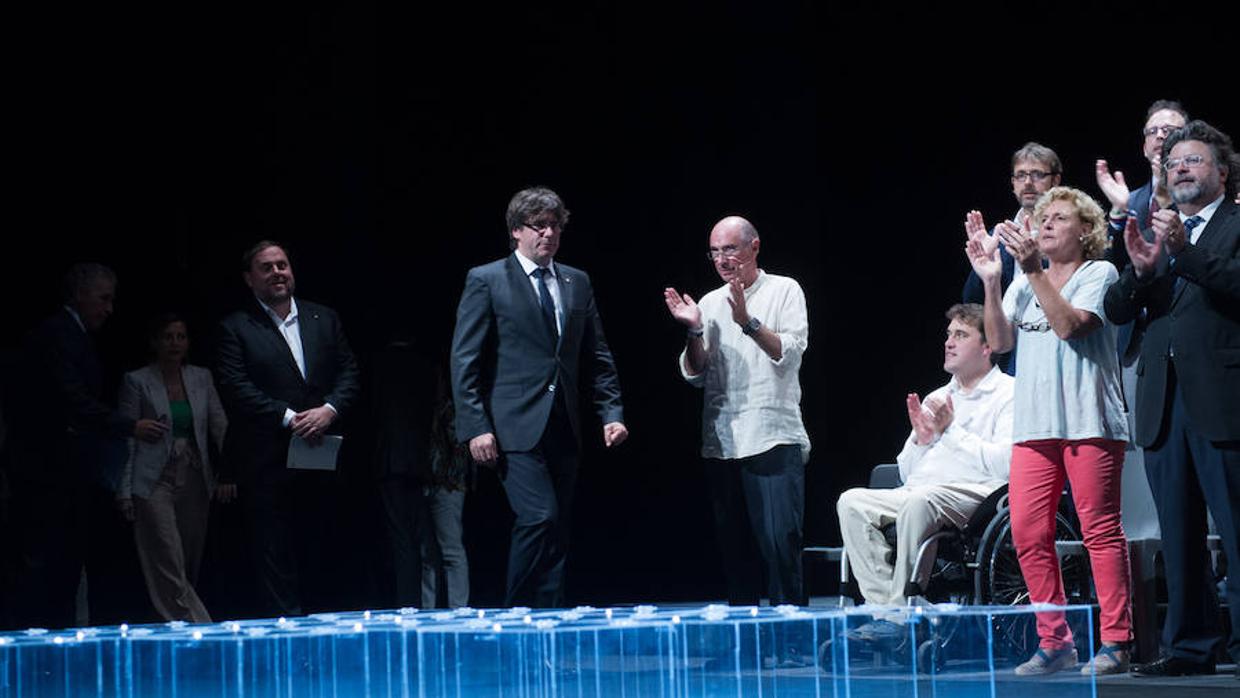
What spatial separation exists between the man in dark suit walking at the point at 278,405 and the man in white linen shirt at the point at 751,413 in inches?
43.7

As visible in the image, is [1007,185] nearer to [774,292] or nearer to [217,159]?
[774,292]

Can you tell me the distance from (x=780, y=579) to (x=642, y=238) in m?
2.72

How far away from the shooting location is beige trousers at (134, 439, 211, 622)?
5.62 metres

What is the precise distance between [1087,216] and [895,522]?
1.24 meters

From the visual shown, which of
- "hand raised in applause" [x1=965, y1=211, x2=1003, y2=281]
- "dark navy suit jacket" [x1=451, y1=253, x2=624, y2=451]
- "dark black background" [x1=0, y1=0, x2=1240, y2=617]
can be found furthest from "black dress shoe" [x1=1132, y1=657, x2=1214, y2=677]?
"dark black background" [x1=0, y1=0, x2=1240, y2=617]

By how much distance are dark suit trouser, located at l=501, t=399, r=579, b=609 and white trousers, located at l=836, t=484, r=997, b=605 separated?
836mm

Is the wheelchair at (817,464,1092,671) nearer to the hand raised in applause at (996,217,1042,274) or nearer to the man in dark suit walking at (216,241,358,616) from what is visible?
the hand raised in applause at (996,217,1042,274)

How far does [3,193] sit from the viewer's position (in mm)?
6168

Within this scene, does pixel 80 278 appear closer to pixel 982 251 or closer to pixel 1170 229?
pixel 982 251

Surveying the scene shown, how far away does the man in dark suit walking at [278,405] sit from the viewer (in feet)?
15.8

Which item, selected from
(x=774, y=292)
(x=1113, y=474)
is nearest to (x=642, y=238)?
(x=774, y=292)

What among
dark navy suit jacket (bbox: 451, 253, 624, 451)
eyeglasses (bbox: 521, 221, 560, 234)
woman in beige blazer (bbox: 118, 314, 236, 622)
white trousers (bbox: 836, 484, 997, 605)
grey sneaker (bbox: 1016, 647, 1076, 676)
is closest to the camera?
grey sneaker (bbox: 1016, 647, 1076, 676)

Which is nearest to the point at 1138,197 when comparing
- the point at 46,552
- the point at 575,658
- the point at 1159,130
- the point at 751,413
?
the point at 1159,130

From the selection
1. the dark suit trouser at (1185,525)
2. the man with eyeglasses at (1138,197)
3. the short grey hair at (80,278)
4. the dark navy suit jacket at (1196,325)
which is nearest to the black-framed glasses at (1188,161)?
the dark navy suit jacket at (1196,325)
